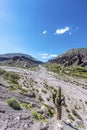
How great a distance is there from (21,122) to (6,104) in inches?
192

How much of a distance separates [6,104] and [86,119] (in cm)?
1334

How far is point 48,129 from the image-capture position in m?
15.4

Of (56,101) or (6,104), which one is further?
(56,101)

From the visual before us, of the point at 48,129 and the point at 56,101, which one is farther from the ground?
the point at 56,101

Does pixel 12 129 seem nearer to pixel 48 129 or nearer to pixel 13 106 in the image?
pixel 48 129

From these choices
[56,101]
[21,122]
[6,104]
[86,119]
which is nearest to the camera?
[21,122]

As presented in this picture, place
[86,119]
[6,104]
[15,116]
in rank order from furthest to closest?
[86,119], [6,104], [15,116]

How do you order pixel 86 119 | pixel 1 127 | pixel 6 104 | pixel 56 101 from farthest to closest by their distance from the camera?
pixel 86 119 < pixel 56 101 < pixel 6 104 < pixel 1 127

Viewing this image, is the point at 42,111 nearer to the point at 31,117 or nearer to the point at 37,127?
the point at 31,117

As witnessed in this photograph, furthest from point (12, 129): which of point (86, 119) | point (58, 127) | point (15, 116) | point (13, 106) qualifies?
point (86, 119)

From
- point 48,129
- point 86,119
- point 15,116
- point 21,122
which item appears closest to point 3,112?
point 15,116

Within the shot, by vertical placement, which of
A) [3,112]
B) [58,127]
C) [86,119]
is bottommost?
[86,119]

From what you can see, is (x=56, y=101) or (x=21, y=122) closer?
(x=21, y=122)

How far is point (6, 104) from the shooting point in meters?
20.1
